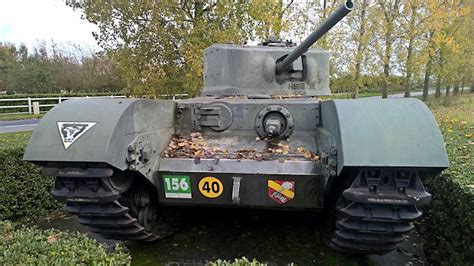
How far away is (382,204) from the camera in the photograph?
298 centimetres

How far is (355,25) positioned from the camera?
15078 millimetres

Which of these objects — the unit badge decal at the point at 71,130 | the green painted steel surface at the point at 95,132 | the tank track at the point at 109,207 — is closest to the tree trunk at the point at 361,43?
the tank track at the point at 109,207

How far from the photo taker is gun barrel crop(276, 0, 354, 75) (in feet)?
11.5

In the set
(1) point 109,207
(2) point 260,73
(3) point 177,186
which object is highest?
(2) point 260,73

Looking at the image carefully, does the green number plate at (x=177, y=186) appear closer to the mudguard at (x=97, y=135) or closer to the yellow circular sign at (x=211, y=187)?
the yellow circular sign at (x=211, y=187)

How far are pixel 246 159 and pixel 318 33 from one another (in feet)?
5.00

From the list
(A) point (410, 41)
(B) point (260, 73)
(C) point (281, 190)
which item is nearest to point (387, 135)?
(C) point (281, 190)

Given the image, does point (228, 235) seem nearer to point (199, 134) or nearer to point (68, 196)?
point (199, 134)

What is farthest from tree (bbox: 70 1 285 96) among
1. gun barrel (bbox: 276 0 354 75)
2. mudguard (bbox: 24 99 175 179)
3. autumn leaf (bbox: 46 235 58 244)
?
autumn leaf (bbox: 46 235 58 244)

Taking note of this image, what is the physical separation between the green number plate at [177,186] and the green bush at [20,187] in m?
2.78

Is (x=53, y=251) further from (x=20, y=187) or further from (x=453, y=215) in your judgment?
(x=20, y=187)

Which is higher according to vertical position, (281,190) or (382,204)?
(382,204)

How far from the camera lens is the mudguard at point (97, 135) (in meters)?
3.25

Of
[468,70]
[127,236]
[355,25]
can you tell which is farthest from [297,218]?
[468,70]
